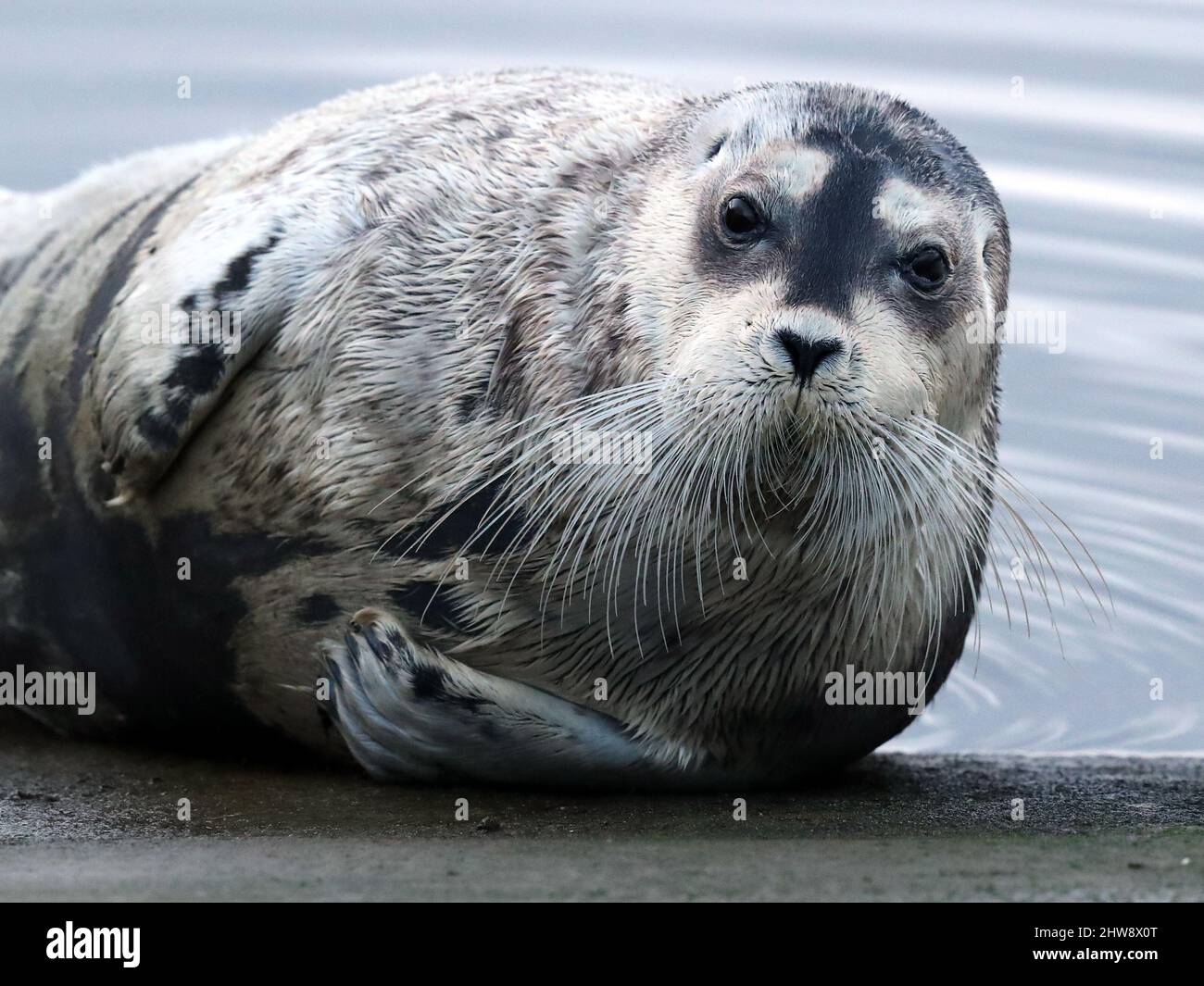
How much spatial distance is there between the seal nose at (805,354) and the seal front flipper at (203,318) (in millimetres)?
1542

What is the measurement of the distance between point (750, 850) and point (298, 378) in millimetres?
1730

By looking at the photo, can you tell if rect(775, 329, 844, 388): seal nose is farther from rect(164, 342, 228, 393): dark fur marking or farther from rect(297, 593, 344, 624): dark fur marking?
rect(164, 342, 228, 393): dark fur marking

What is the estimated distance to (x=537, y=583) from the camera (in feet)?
16.5

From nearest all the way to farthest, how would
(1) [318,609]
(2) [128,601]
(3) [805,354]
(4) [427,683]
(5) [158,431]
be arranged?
(3) [805,354]
(4) [427,683]
(1) [318,609]
(5) [158,431]
(2) [128,601]

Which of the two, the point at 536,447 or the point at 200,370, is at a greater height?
the point at 200,370

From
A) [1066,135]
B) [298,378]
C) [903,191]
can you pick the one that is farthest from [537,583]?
[1066,135]

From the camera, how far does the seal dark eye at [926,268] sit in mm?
4703

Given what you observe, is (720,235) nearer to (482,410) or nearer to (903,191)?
(903,191)

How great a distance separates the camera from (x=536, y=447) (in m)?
4.88

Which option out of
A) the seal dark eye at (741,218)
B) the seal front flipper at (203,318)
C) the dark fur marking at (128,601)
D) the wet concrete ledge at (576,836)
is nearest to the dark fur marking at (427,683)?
the wet concrete ledge at (576,836)

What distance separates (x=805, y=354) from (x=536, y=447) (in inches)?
32.8

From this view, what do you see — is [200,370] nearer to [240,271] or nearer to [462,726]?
[240,271]

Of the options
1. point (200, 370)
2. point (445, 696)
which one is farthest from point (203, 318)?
point (445, 696)

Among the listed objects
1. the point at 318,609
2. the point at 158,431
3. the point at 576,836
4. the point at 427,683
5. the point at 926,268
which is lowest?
the point at 576,836
